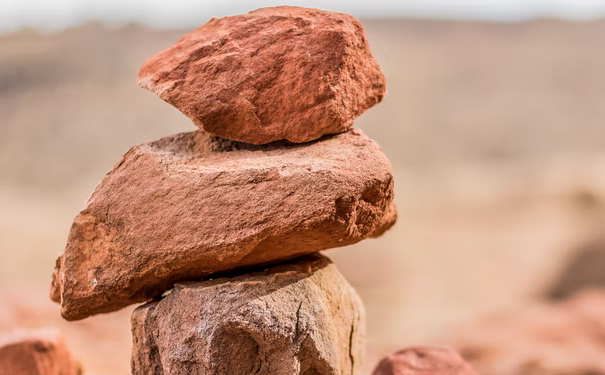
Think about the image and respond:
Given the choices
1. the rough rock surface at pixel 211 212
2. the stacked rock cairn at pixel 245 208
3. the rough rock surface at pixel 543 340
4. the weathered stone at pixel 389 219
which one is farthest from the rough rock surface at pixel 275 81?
the rough rock surface at pixel 543 340

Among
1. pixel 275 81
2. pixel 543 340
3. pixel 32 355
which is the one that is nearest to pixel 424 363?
pixel 275 81

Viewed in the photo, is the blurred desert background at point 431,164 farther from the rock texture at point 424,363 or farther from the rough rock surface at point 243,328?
the rough rock surface at point 243,328

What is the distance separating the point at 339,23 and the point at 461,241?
14.4ft

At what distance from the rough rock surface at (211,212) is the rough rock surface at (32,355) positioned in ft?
2.73

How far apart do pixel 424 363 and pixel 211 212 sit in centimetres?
145

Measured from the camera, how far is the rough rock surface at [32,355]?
295 cm

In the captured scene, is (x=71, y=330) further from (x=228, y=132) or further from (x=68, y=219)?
(x=228, y=132)

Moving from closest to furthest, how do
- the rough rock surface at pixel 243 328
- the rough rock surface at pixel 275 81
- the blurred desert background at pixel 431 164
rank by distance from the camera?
1. the rough rock surface at pixel 243 328
2. the rough rock surface at pixel 275 81
3. the blurred desert background at pixel 431 164

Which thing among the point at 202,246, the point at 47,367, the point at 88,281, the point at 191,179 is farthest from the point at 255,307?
the point at 47,367

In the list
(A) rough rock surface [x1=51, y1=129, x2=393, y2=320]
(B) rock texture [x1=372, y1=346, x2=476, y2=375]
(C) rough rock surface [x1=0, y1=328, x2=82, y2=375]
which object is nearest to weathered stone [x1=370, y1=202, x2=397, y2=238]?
(A) rough rock surface [x1=51, y1=129, x2=393, y2=320]

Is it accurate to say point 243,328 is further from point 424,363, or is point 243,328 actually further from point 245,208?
point 424,363

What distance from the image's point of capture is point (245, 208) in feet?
6.55

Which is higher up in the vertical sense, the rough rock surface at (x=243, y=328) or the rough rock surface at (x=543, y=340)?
the rough rock surface at (x=243, y=328)

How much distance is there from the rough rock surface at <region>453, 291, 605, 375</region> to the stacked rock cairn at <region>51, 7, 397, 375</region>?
329cm
